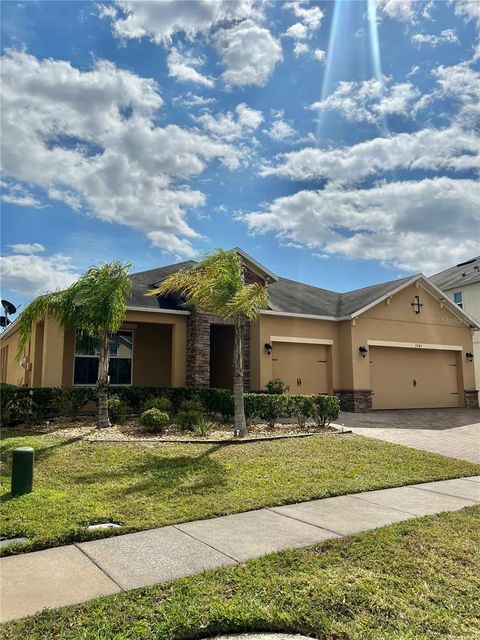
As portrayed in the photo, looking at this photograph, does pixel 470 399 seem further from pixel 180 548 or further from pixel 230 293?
pixel 180 548

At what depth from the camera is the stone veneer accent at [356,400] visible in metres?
17.3

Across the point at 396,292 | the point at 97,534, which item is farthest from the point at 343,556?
the point at 396,292

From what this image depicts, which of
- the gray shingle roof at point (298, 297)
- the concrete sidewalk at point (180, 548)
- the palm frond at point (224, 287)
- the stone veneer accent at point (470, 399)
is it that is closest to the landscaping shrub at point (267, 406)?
the palm frond at point (224, 287)

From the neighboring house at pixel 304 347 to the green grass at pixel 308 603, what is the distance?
1143 centimetres

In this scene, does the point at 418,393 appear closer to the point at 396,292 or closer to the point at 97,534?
the point at 396,292

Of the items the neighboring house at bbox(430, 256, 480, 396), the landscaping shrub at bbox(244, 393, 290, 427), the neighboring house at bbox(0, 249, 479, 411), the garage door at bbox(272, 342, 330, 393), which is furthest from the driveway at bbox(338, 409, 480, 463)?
the neighboring house at bbox(430, 256, 480, 396)

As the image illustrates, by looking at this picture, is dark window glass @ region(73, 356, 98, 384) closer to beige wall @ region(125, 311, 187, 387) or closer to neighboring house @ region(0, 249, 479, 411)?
neighboring house @ region(0, 249, 479, 411)

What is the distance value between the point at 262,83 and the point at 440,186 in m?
7.53

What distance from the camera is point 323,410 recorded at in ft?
40.9

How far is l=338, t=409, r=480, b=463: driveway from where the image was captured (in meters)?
10.9

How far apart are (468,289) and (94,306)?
22555 millimetres

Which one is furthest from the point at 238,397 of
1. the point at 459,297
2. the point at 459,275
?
the point at 459,275

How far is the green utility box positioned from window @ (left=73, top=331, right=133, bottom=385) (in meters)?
9.34

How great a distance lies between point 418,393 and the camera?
763 inches
